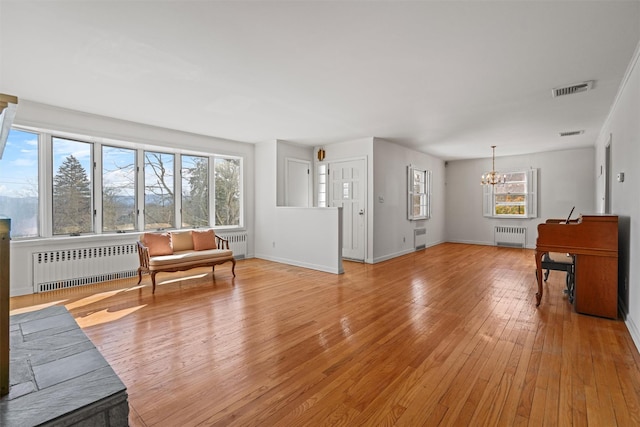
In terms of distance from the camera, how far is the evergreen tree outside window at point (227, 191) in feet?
21.6

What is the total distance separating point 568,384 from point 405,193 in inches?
218

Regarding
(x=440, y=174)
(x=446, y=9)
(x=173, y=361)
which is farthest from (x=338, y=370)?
(x=440, y=174)

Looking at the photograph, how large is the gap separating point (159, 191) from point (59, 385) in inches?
184

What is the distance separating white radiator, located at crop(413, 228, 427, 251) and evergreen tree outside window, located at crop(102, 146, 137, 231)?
6.24 metres

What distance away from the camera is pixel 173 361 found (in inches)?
93.1

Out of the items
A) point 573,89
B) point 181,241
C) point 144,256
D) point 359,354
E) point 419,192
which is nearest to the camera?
point 359,354

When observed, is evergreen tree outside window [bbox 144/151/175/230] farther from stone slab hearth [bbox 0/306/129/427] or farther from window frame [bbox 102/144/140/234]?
stone slab hearth [bbox 0/306/129/427]

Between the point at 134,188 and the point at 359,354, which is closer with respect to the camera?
the point at 359,354

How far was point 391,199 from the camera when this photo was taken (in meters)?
6.81

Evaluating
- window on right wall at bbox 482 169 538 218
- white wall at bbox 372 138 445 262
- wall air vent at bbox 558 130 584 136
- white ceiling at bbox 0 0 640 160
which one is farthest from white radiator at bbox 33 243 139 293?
window on right wall at bbox 482 169 538 218

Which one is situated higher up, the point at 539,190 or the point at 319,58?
the point at 319,58

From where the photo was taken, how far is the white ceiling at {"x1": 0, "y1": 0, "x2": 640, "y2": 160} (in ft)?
7.25

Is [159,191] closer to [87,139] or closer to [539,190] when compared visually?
[87,139]

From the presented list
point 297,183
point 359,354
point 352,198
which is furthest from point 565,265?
point 297,183
